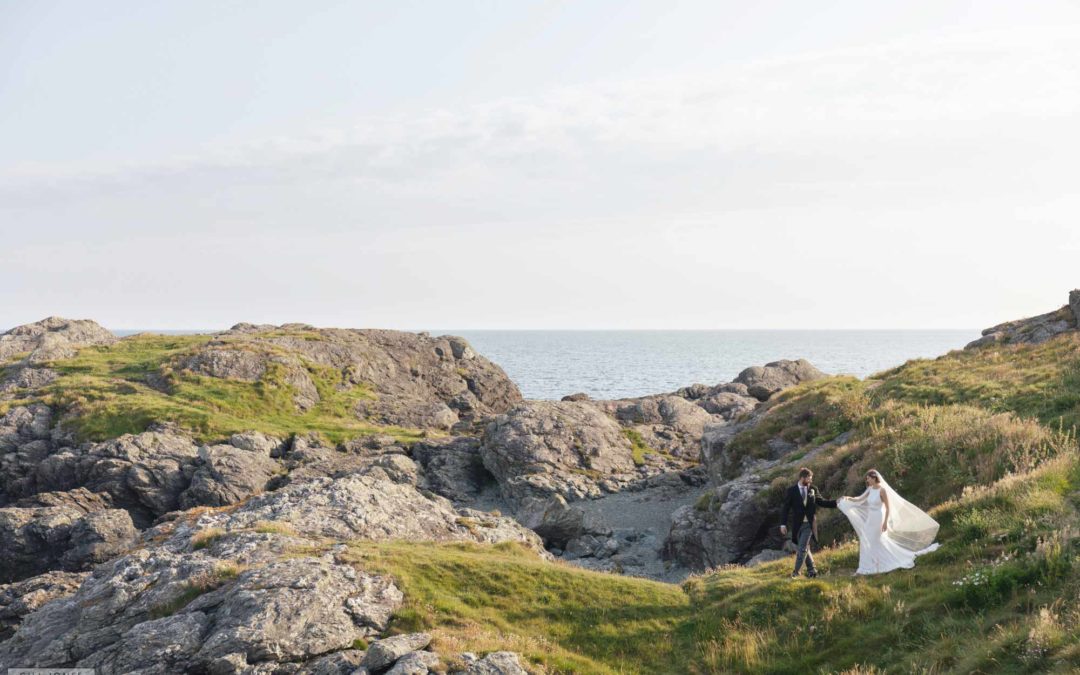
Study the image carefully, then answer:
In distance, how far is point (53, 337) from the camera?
90875mm

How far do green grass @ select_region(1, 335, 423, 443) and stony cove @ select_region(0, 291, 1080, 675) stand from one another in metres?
0.38

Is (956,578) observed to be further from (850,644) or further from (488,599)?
(488,599)

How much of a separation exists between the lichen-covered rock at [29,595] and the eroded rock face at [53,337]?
6221 cm

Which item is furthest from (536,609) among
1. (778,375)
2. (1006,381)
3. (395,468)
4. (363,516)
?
(778,375)

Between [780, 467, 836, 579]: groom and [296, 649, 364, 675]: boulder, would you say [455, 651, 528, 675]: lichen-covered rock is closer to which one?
[296, 649, 364, 675]: boulder

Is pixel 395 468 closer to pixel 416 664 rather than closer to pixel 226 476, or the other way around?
pixel 226 476

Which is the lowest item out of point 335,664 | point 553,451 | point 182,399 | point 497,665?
point 553,451

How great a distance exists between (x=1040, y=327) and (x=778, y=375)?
40.3 metres

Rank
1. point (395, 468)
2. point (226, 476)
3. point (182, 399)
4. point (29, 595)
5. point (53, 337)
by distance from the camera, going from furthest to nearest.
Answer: point (53, 337)
point (182, 399)
point (395, 468)
point (226, 476)
point (29, 595)

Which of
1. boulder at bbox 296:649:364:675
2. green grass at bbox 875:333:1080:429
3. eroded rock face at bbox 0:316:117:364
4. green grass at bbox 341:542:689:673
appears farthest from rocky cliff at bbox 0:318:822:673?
green grass at bbox 875:333:1080:429

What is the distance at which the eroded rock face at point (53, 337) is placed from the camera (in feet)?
285

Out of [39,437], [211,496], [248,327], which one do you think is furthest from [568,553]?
[248,327]

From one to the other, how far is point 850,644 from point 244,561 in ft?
57.1

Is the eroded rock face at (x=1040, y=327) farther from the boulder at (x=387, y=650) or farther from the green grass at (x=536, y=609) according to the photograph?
the boulder at (x=387, y=650)
